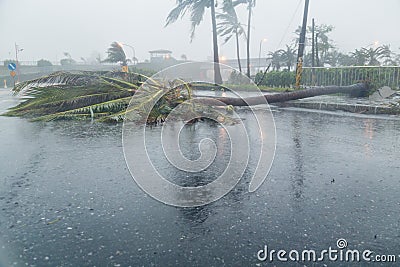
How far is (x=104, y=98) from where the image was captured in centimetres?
632

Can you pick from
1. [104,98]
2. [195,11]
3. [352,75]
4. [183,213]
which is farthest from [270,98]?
[195,11]

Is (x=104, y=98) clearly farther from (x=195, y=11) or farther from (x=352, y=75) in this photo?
(x=195, y=11)

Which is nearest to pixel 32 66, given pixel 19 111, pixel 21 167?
pixel 19 111

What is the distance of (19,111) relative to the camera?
6.47 meters

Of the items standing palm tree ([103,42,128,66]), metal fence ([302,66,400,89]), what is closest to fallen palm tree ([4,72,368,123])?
standing palm tree ([103,42,128,66])

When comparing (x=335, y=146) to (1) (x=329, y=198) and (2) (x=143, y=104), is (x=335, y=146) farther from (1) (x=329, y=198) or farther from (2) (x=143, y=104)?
(2) (x=143, y=104)

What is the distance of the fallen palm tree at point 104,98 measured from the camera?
5.97 metres

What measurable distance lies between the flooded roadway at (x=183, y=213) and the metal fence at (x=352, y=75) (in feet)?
33.6

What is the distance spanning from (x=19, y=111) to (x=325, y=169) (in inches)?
240

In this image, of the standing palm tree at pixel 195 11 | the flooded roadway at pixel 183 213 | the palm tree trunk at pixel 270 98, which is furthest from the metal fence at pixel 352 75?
the flooded roadway at pixel 183 213

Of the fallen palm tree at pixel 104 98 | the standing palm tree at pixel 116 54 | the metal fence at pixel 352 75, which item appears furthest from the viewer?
the standing palm tree at pixel 116 54

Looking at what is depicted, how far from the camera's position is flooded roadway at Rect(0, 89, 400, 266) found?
1.80 metres

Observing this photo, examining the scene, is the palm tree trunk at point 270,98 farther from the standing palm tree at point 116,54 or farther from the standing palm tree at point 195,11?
the standing palm tree at point 195,11

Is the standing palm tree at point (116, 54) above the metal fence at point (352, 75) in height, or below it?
above
